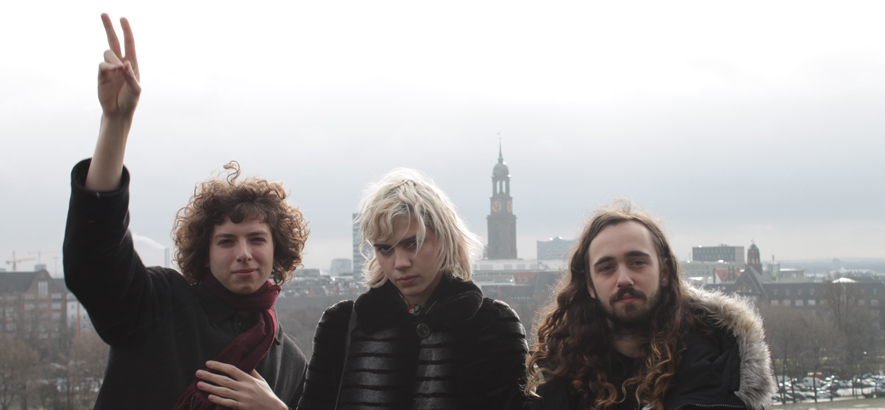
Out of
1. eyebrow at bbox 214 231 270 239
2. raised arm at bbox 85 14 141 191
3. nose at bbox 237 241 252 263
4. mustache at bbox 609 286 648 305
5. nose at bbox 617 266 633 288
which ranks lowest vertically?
mustache at bbox 609 286 648 305

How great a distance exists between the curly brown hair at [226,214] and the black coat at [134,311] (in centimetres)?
12

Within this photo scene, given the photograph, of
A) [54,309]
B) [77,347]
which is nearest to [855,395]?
[77,347]

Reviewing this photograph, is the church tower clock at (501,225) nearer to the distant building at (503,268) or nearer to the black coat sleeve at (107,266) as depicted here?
the distant building at (503,268)

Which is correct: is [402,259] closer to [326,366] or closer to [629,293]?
[326,366]

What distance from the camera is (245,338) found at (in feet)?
8.73

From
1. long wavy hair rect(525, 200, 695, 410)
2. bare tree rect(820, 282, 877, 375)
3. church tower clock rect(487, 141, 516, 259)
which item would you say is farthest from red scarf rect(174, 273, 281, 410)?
church tower clock rect(487, 141, 516, 259)

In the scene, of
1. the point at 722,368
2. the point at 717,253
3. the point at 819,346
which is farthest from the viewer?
the point at 717,253

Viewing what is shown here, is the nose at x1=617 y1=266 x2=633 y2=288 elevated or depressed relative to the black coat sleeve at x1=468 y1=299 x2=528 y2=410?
elevated

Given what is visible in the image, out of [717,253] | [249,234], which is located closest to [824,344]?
[249,234]

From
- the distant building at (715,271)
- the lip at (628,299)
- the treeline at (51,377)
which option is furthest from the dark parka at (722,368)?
the distant building at (715,271)

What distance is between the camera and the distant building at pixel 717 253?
91188 millimetres

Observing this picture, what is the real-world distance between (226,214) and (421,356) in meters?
1.01

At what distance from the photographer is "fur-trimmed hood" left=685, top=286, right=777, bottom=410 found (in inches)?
92.2

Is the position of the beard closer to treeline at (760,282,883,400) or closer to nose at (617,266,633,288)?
nose at (617,266,633,288)
